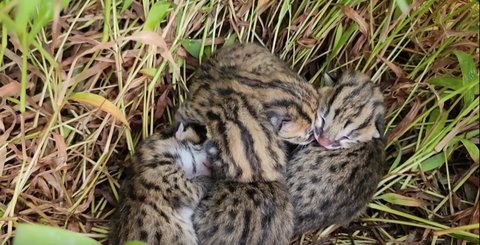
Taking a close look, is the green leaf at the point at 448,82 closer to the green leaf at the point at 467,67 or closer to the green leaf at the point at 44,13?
the green leaf at the point at 467,67

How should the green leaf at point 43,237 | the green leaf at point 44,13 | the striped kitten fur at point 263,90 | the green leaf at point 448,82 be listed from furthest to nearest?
the striped kitten fur at point 263,90 → the green leaf at point 448,82 → the green leaf at point 44,13 → the green leaf at point 43,237

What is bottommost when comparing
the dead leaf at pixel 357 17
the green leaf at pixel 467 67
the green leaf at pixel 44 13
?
the green leaf at pixel 467 67

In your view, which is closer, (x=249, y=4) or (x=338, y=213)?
(x=338, y=213)

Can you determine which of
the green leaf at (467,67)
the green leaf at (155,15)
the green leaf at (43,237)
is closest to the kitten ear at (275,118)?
the green leaf at (155,15)

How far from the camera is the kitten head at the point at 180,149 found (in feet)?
7.43

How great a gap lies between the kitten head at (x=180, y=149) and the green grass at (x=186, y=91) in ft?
0.33

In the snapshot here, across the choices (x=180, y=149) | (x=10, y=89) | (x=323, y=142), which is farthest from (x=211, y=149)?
(x=10, y=89)

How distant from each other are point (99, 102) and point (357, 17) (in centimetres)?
92

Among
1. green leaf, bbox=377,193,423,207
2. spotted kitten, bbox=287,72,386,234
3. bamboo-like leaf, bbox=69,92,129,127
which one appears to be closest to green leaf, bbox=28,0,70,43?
bamboo-like leaf, bbox=69,92,129,127

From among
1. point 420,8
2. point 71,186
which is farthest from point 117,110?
point 420,8

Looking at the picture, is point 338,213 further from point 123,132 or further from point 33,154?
point 33,154

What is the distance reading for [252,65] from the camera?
2.41 m

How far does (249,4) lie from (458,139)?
85cm

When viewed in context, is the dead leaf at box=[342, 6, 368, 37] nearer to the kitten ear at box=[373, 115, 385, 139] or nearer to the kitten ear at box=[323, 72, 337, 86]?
the kitten ear at box=[323, 72, 337, 86]
